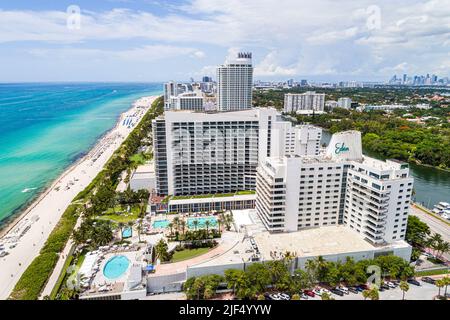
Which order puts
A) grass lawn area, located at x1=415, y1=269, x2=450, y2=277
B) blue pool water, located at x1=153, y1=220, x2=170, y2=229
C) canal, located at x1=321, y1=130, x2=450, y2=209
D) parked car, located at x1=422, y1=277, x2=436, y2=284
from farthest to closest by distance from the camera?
canal, located at x1=321, y1=130, x2=450, y2=209
blue pool water, located at x1=153, y1=220, x2=170, y2=229
grass lawn area, located at x1=415, y1=269, x2=450, y2=277
parked car, located at x1=422, y1=277, x2=436, y2=284

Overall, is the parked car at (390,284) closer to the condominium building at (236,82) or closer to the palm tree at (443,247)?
the palm tree at (443,247)

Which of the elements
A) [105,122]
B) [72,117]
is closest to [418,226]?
[105,122]

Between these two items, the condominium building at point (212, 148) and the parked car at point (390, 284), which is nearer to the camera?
the parked car at point (390, 284)

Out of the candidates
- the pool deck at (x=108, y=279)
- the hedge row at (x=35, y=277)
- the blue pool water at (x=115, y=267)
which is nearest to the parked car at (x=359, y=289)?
the pool deck at (x=108, y=279)

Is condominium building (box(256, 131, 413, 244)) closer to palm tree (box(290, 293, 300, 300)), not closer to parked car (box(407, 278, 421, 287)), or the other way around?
parked car (box(407, 278, 421, 287))

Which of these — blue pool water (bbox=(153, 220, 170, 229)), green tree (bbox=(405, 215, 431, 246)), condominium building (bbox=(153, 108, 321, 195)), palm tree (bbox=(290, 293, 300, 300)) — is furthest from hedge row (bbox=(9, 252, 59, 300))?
green tree (bbox=(405, 215, 431, 246))

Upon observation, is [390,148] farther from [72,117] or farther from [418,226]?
[72,117]

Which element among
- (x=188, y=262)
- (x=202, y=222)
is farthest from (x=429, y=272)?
(x=202, y=222)
